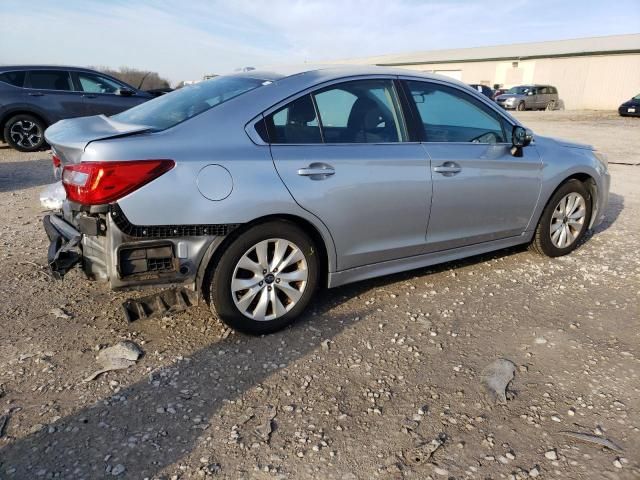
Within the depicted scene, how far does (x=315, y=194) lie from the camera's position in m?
3.05

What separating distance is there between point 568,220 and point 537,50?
141 ft

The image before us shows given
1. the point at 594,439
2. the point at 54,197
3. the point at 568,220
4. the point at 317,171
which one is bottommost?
the point at 594,439

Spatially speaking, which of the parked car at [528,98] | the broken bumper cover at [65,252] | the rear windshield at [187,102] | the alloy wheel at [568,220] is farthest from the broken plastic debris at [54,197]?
the parked car at [528,98]

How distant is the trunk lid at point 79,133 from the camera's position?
2.66 meters

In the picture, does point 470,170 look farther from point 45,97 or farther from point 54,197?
point 45,97

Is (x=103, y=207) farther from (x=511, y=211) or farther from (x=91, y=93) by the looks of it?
(x=91, y=93)

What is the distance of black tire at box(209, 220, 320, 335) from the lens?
2910 mm

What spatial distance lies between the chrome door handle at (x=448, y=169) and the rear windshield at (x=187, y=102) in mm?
1329

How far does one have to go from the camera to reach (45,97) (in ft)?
31.2

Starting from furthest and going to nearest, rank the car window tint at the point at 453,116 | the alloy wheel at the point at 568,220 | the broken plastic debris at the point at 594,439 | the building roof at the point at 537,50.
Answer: the building roof at the point at 537,50, the alloy wheel at the point at 568,220, the car window tint at the point at 453,116, the broken plastic debris at the point at 594,439

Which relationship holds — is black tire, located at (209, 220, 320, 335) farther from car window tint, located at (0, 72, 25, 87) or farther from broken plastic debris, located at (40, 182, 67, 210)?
car window tint, located at (0, 72, 25, 87)

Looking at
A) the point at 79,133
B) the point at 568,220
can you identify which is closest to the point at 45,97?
the point at 79,133

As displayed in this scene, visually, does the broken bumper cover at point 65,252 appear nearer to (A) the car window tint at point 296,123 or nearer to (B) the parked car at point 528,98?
(A) the car window tint at point 296,123

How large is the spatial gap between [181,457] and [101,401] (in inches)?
24.5
